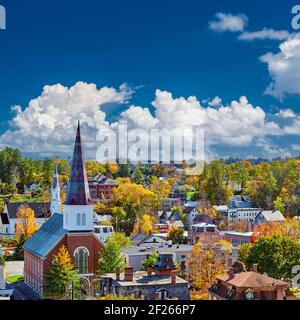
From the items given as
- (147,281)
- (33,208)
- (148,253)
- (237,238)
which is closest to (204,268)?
(148,253)

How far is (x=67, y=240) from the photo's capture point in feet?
32.1

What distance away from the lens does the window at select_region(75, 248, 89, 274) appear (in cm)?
981

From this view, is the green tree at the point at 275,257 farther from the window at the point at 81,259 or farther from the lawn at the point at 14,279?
the lawn at the point at 14,279

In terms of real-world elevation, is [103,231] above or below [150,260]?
above

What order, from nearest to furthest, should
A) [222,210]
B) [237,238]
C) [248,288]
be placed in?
[248,288] → [237,238] → [222,210]

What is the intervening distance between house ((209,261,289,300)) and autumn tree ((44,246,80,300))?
226 centimetres

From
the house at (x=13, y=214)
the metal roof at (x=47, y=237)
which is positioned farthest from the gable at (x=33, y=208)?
the metal roof at (x=47, y=237)

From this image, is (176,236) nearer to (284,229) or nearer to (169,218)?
(284,229)

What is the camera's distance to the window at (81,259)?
9812 millimetres

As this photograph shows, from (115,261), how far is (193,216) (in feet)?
39.8

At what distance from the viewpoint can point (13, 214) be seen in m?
18.9

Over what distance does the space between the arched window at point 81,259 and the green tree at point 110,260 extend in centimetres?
30

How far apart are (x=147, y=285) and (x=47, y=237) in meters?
3.15
